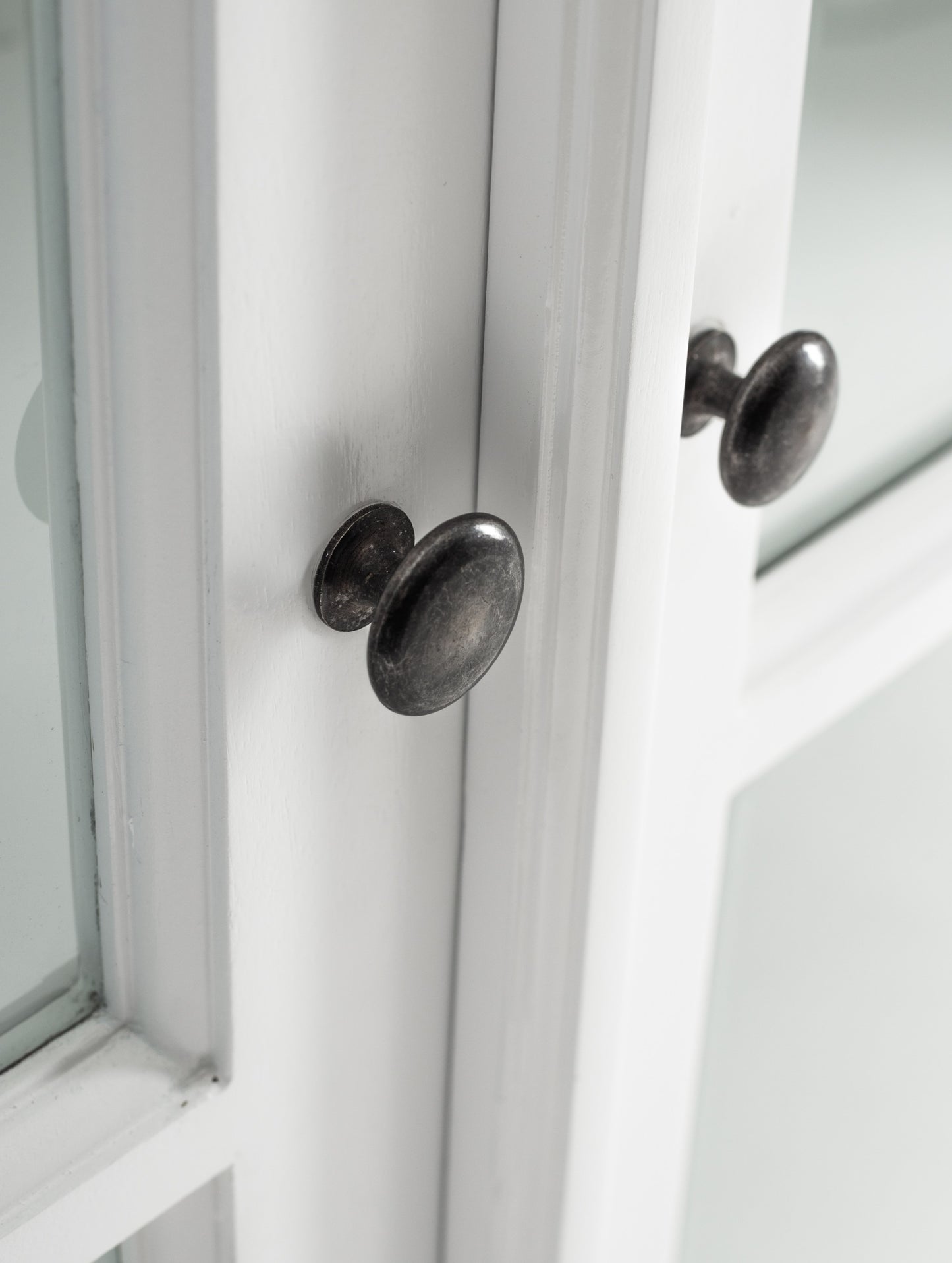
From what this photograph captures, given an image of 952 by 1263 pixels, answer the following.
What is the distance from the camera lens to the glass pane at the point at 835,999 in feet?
2.01

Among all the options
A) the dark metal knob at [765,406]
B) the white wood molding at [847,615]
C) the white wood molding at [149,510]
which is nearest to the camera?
the white wood molding at [149,510]

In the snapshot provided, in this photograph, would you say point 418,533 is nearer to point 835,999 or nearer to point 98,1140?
point 98,1140

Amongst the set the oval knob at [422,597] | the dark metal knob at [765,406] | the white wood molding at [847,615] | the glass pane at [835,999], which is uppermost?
the dark metal knob at [765,406]

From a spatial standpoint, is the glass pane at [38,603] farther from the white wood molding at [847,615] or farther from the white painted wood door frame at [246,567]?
the white wood molding at [847,615]

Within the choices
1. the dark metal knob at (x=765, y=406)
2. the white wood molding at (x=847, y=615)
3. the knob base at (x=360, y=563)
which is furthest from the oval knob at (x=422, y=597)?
the white wood molding at (x=847, y=615)

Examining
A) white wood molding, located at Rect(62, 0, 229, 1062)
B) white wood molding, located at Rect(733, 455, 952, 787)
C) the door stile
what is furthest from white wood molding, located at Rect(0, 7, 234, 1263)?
white wood molding, located at Rect(733, 455, 952, 787)

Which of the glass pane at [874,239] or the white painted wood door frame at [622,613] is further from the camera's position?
the glass pane at [874,239]

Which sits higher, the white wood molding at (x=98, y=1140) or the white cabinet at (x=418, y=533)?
the white cabinet at (x=418, y=533)

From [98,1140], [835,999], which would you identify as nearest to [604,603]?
[98,1140]

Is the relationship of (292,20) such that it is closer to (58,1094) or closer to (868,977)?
(58,1094)

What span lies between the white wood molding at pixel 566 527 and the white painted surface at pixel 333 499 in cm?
1

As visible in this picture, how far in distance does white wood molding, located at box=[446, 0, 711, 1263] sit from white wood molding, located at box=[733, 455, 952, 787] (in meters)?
0.13

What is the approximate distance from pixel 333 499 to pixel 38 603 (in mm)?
82

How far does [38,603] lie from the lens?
337mm
